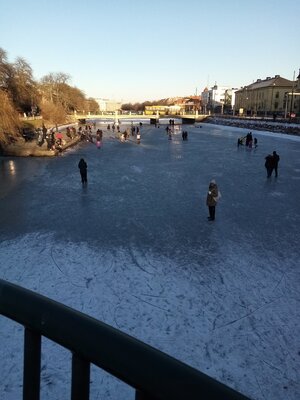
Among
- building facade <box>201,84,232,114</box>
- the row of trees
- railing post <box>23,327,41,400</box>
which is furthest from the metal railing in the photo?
building facade <box>201,84,232,114</box>

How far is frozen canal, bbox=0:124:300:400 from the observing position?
185 inches

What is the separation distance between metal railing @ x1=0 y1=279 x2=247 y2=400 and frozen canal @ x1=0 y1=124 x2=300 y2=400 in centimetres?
322

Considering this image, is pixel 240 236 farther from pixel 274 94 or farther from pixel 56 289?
pixel 274 94

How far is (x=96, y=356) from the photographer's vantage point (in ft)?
2.99

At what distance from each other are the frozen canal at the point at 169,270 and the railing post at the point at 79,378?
10.5 feet

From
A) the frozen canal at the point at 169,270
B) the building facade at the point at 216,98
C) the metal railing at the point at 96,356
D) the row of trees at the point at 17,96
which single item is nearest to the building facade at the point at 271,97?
the building facade at the point at 216,98

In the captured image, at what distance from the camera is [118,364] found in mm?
882

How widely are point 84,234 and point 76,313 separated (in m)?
9.19

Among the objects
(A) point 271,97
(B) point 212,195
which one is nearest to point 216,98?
(A) point 271,97

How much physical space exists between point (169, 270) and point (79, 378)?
6.73m

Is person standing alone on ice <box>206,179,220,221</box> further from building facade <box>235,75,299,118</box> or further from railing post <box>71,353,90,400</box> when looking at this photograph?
building facade <box>235,75,299,118</box>

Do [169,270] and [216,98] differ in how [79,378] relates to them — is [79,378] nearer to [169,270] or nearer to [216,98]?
[169,270]

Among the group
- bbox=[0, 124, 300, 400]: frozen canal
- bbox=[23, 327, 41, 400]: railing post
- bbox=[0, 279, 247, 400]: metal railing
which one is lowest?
bbox=[0, 124, 300, 400]: frozen canal

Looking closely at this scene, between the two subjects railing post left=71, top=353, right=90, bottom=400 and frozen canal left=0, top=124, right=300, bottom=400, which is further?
frozen canal left=0, top=124, right=300, bottom=400
